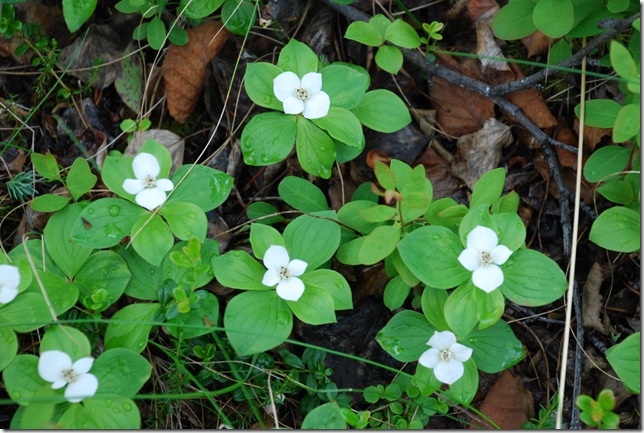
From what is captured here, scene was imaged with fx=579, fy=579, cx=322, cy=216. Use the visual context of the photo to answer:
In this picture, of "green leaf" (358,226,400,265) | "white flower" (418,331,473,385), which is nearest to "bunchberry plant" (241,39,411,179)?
"green leaf" (358,226,400,265)

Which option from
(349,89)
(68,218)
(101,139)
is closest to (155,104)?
(101,139)

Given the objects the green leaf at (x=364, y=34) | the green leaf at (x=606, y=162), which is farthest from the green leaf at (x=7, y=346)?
the green leaf at (x=606, y=162)

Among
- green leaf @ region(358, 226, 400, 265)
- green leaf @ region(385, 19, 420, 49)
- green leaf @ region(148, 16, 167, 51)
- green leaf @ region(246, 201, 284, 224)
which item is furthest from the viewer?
green leaf @ region(148, 16, 167, 51)

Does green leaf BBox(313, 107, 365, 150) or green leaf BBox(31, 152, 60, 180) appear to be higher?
green leaf BBox(313, 107, 365, 150)

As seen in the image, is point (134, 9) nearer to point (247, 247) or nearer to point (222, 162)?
point (222, 162)

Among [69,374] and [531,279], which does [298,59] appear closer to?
[531,279]

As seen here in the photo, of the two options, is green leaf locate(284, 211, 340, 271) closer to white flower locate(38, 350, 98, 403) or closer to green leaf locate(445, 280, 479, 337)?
green leaf locate(445, 280, 479, 337)

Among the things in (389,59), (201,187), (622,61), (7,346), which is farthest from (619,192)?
(7,346)
